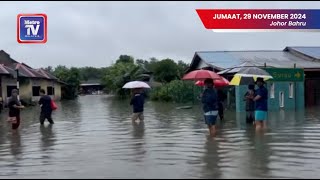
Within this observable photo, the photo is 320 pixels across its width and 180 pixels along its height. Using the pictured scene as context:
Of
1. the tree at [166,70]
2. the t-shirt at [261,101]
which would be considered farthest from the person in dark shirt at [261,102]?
the tree at [166,70]

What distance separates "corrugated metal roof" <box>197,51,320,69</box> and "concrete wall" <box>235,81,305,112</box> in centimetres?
391

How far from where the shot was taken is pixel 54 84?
53.2 meters

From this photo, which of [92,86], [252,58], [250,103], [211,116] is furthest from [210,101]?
[92,86]

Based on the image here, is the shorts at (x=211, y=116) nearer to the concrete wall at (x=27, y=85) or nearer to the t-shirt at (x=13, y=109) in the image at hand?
the t-shirt at (x=13, y=109)

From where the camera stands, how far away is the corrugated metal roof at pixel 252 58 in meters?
30.1

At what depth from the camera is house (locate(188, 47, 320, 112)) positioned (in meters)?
24.2

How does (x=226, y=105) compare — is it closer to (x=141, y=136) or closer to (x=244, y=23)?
(x=244, y=23)

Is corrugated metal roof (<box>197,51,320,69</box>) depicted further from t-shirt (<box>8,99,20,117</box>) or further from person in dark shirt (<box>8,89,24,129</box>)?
t-shirt (<box>8,99,20,117</box>)

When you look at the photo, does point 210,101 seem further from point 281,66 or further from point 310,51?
point 310,51

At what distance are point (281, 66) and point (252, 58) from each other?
180 inches

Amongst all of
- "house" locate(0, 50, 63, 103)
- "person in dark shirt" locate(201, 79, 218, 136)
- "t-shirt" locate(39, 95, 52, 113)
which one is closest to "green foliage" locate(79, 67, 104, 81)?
"house" locate(0, 50, 63, 103)

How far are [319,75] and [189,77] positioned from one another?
1737cm

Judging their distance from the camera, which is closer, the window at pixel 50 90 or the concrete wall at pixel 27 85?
the concrete wall at pixel 27 85

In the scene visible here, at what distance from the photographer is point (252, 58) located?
105 feet
